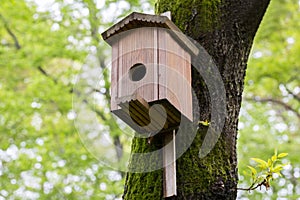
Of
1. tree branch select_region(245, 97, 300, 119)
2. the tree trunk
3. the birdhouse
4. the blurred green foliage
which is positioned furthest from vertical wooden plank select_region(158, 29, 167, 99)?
tree branch select_region(245, 97, 300, 119)

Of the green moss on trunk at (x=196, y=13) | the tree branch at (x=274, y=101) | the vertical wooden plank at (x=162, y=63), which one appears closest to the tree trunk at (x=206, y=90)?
the green moss on trunk at (x=196, y=13)

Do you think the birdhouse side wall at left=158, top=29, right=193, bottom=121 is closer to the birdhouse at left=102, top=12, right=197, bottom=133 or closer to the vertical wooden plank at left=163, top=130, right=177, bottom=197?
the birdhouse at left=102, top=12, right=197, bottom=133

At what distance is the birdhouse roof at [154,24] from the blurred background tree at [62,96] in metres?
3.34

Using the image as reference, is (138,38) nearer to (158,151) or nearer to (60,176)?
(158,151)

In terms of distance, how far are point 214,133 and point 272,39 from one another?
5.05 meters

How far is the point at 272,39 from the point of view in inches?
261

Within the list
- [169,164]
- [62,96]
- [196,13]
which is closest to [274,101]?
[62,96]

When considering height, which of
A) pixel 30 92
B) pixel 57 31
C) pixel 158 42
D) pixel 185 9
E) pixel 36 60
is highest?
pixel 57 31

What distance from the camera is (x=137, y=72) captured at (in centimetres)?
199

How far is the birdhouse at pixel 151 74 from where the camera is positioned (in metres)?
1.85

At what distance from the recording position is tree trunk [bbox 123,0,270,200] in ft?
5.84

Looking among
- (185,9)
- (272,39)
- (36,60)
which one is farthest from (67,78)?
(185,9)

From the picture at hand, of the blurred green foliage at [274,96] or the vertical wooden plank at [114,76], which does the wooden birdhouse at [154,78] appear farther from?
the blurred green foliage at [274,96]

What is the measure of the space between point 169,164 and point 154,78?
335 millimetres
